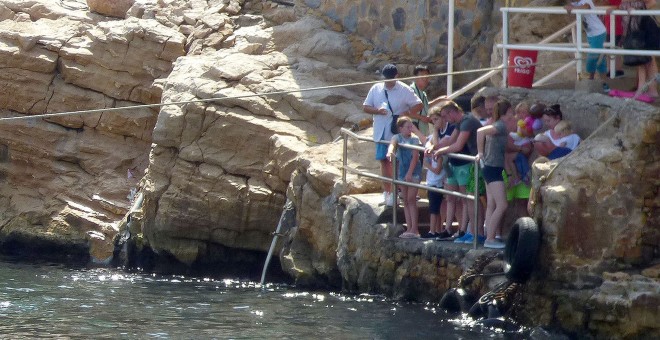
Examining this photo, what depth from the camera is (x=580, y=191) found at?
37.7 ft

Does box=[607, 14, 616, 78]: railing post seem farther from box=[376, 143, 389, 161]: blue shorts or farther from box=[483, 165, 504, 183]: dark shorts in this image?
box=[376, 143, 389, 161]: blue shorts

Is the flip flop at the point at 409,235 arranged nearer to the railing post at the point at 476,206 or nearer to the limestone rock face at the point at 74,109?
the railing post at the point at 476,206

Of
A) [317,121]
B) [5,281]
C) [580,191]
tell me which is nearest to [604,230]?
[580,191]

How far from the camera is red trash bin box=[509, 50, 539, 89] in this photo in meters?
13.8

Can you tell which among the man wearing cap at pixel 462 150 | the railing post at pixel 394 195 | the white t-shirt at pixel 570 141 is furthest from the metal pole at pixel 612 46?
the railing post at pixel 394 195

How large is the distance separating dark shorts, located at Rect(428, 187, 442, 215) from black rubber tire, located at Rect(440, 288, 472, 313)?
1.10 meters

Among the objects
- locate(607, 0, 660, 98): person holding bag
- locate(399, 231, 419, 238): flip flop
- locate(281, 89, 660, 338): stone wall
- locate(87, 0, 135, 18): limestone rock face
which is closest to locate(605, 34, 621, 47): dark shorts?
locate(607, 0, 660, 98): person holding bag

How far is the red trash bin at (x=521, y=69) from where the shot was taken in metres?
13.8

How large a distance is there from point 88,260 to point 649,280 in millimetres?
9321

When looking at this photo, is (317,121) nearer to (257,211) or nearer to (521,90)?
(257,211)

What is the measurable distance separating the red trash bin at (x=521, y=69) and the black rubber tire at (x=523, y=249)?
251 cm

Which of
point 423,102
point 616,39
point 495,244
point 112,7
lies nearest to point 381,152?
point 423,102

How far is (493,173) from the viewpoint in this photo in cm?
1220

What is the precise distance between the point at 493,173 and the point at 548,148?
0.57 m
